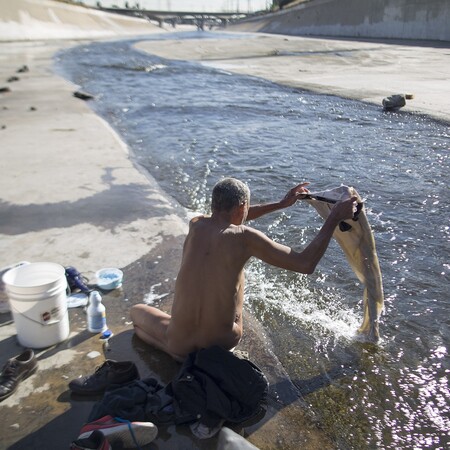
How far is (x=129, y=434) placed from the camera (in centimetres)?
277

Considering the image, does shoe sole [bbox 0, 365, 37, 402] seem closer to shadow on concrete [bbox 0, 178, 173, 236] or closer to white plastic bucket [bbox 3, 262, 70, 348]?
white plastic bucket [bbox 3, 262, 70, 348]

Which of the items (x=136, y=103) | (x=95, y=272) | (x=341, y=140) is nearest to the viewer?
(x=95, y=272)

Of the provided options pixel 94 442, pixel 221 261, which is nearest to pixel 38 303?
pixel 94 442

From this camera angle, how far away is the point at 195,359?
10.8 ft

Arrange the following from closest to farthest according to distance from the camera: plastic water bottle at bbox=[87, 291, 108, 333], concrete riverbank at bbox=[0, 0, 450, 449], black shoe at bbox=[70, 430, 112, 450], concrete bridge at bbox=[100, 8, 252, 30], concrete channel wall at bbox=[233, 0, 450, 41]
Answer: black shoe at bbox=[70, 430, 112, 450] → concrete riverbank at bbox=[0, 0, 450, 449] → plastic water bottle at bbox=[87, 291, 108, 333] → concrete channel wall at bbox=[233, 0, 450, 41] → concrete bridge at bbox=[100, 8, 252, 30]

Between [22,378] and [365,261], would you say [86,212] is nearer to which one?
[22,378]

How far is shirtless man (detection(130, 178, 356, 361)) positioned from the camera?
10.6ft

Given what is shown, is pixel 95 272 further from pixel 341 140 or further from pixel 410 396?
pixel 341 140

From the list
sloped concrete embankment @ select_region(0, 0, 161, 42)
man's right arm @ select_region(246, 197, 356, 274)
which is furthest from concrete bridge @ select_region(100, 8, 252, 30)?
man's right arm @ select_region(246, 197, 356, 274)

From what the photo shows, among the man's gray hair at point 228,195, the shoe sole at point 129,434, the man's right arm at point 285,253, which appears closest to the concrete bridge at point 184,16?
the man's gray hair at point 228,195

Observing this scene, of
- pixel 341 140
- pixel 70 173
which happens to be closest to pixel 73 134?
pixel 70 173

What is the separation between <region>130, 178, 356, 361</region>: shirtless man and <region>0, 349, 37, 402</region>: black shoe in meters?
1.10

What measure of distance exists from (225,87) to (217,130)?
28.8ft

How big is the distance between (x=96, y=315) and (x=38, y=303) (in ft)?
1.73
